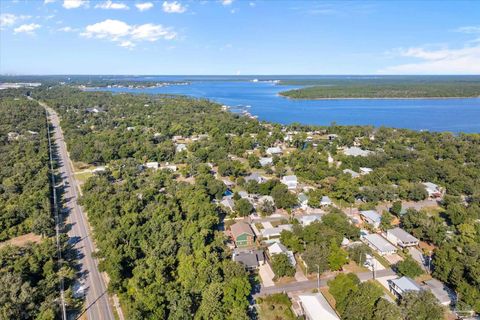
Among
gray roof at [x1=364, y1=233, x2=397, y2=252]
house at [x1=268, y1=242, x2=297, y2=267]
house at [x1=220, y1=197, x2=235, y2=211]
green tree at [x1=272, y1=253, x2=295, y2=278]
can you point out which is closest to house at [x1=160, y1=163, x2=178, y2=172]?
house at [x1=220, y1=197, x2=235, y2=211]

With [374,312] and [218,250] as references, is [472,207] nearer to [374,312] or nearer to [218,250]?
[374,312]

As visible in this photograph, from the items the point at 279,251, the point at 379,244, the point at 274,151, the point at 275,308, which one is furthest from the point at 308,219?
the point at 274,151

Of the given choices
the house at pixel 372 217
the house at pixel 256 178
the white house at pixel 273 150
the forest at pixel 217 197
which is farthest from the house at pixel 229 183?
the house at pixel 372 217

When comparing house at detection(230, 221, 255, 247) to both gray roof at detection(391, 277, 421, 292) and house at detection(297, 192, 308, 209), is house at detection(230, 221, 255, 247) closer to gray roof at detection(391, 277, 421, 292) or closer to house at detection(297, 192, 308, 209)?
house at detection(297, 192, 308, 209)

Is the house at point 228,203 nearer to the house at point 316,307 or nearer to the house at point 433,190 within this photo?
the house at point 316,307

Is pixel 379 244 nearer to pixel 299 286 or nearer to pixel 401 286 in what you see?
pixel 401 286

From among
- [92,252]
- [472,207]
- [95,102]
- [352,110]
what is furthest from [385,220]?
[95,102]
